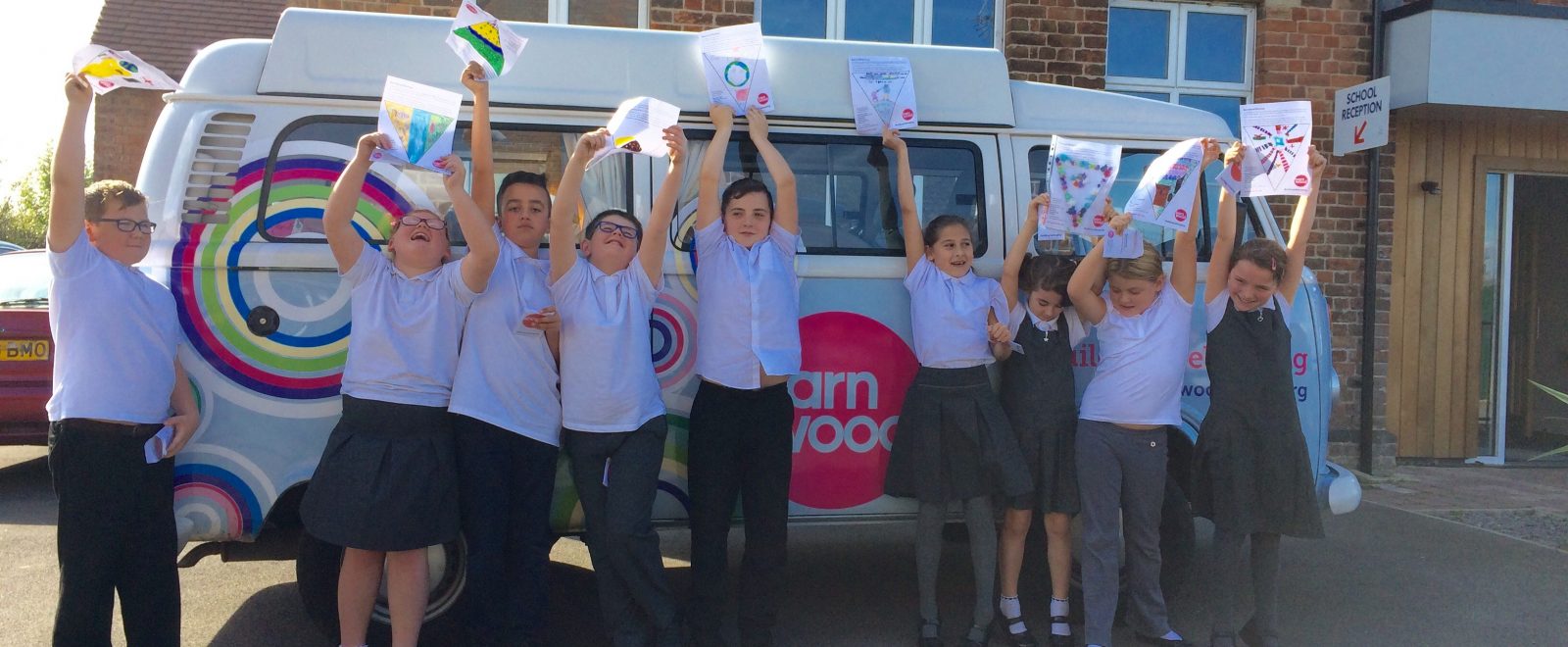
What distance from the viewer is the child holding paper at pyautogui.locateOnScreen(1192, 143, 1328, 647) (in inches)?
164

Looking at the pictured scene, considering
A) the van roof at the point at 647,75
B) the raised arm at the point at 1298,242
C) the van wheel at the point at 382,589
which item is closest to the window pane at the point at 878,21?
the van roof at the point at 647,75

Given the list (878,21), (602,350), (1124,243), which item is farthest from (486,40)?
(878,21)

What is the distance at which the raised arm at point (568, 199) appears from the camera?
12.3 feet

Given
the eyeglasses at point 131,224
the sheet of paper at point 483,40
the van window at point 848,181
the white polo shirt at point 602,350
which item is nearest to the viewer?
the eyeglasses at point 131,224

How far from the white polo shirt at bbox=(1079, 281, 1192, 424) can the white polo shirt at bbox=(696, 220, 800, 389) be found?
123 centimetres

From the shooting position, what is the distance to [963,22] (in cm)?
875

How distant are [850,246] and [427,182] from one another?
1.68 metres

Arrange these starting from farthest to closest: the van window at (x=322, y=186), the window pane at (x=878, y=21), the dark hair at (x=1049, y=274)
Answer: the window pane at (x=878, y=21), the dark hair at (x=1049, y=274), the van window at (x=322, y=186)

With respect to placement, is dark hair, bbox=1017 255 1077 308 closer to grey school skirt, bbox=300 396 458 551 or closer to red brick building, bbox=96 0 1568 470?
grey school skirt, bbox=300 396 458 551

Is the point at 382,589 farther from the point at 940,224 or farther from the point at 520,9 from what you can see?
the point at 520,9

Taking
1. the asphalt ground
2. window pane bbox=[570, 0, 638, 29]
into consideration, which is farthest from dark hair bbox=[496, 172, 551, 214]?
window pane bbox=[570, 0, 638, 29]

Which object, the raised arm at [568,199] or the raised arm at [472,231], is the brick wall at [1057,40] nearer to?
the raised arm at [568,199]

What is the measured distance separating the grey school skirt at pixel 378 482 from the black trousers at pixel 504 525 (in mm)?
136

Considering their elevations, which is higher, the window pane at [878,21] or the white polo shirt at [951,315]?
the window pane at [878,21]
